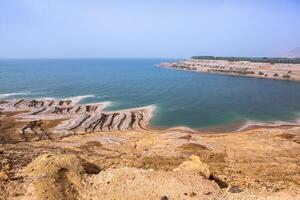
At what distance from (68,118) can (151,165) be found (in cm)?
3429

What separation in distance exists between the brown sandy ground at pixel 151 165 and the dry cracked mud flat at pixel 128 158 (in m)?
0.07

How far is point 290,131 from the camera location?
57188mm

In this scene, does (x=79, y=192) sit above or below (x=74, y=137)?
above

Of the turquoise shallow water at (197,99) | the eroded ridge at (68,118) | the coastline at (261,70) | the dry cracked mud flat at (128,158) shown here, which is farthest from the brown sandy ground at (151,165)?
the coastline at (261,70)

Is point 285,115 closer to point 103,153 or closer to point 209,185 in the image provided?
point 103,153

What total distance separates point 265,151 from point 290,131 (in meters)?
15.5

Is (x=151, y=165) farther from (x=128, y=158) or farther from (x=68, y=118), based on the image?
(x=68, y=118)

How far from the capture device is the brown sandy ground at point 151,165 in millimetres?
22172

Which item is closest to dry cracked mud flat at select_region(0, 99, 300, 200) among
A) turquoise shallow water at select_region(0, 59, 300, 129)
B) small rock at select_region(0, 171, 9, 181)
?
small rock at select_region(0, 171, 9, 181)

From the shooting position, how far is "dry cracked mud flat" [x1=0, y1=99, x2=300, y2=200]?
22.4m

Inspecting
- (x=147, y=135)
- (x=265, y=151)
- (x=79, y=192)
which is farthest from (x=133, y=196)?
(x=147, y=135)

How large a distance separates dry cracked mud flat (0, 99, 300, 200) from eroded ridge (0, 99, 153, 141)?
0.56 feet

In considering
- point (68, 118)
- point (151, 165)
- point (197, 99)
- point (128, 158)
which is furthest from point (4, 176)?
point (197, 99)

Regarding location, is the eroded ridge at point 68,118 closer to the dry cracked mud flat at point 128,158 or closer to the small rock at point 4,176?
the dry cracked mud flat at point 128,158
